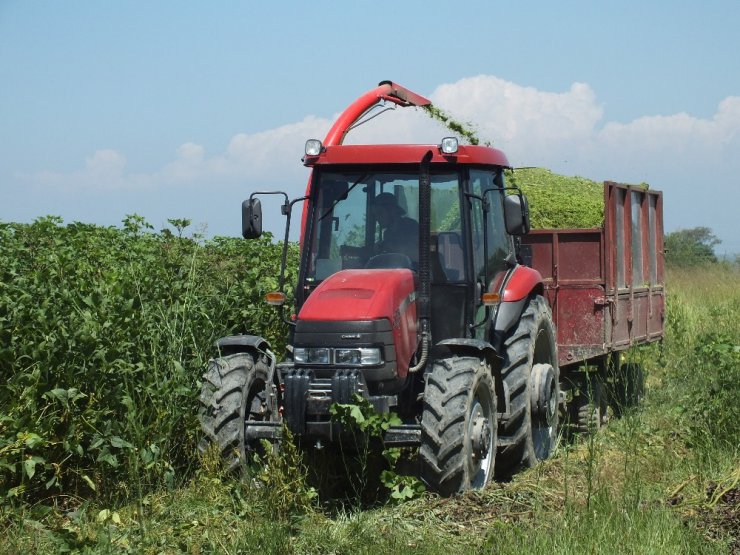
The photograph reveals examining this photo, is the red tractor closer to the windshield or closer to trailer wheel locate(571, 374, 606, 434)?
the windshield

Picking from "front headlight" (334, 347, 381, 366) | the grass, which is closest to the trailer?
the grass

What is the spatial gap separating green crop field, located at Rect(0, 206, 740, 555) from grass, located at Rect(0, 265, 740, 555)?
13mm

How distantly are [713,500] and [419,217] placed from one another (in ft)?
8.22

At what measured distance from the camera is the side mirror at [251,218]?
282 inches

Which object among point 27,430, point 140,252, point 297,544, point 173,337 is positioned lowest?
point 297,544

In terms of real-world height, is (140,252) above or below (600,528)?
above

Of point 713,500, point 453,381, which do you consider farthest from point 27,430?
point 713,500

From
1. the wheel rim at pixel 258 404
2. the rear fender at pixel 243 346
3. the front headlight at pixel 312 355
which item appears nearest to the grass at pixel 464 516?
the wheel rim at pixel 258 404

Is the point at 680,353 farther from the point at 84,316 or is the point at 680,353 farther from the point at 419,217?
the point at 84,316

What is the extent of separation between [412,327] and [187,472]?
1685mm

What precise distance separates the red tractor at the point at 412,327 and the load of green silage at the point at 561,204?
237 cm

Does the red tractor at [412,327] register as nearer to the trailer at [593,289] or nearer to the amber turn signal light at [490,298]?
the amber turn signal light at [490,298]

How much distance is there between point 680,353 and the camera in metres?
13.3

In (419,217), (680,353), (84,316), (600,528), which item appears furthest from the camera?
(680,353)
